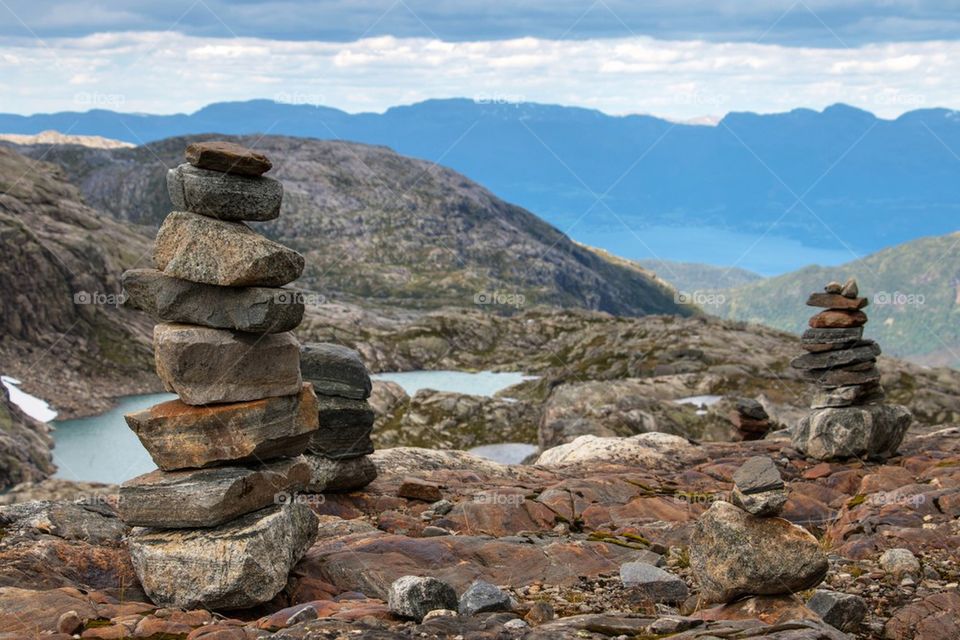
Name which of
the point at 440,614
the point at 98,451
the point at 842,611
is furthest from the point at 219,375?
the point at 98,451

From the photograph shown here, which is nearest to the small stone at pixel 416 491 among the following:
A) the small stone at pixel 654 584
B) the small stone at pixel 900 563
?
the small stone at pixel 654 584

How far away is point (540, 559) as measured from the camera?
2617 cm

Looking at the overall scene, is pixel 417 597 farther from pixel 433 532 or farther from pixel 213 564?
pixel 433 532

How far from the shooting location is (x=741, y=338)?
11338 cm

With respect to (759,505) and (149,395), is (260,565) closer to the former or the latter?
(759,505)

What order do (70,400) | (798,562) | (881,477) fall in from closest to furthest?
(798,562), (881,477), (70,400)

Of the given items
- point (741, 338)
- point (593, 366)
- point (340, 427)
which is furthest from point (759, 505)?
point (741, 338)

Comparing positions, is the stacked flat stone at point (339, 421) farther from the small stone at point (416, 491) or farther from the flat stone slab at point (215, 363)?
the flat stone slab at point (215, 363)

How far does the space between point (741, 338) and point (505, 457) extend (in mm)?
50756

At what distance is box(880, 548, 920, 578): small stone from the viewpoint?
2534 centimetres

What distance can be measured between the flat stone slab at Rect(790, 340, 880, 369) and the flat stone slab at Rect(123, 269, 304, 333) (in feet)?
98.3

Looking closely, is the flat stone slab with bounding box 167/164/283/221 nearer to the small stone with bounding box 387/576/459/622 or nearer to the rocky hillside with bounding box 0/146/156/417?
the small stone with bounding box 387/576/459/622

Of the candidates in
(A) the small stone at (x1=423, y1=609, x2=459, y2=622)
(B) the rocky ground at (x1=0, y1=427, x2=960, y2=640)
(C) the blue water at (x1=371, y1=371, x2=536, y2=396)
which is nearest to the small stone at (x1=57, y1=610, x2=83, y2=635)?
(B) the rocky ground at (x1=0, y1=427, x2=960, y2=640)

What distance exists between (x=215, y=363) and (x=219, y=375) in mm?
339
